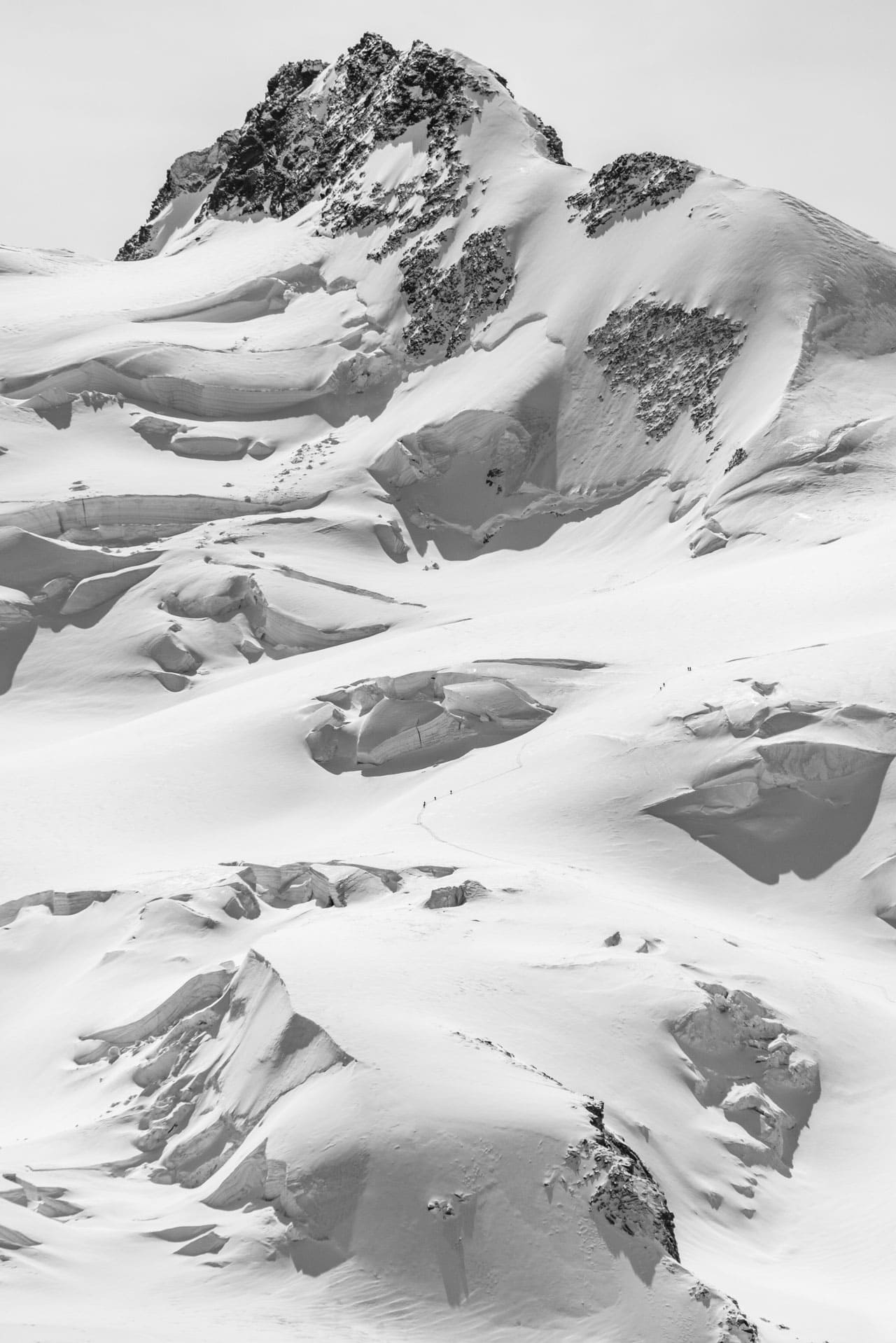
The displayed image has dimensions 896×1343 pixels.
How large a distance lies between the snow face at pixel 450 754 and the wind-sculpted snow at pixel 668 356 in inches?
7.7

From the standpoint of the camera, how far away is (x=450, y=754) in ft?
110

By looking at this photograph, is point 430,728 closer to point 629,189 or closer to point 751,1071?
point 751,1071

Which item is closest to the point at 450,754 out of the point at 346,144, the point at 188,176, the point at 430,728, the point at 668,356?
the point at 430,728

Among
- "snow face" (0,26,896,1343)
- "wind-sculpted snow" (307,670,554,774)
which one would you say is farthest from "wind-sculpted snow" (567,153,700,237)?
"wind-sculpted snow" (307,670,554,774)

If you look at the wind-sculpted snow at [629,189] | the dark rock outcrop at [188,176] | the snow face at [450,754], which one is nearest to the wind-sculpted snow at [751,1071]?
the snow face at [450,754]

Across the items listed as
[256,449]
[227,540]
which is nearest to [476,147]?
[256,449]

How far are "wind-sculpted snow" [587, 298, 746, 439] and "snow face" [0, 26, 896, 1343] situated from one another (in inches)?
7.7

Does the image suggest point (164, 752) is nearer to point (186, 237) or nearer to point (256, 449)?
point (256, 449)

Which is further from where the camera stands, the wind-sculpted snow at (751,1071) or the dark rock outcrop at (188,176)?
the dark rock outcrop at (188,176)

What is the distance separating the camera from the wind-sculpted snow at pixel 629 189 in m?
54.7

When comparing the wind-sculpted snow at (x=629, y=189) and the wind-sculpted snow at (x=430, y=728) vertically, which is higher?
the wind-sculpted snow at (x=629, y=189)

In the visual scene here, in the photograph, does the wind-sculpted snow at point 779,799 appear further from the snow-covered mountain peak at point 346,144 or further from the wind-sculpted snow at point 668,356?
the snow-covered mountain peak at point 346,144

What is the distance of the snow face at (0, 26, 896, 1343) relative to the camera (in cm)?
1503

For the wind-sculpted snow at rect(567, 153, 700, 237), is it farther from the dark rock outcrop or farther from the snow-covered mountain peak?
the dark rock outcrop
